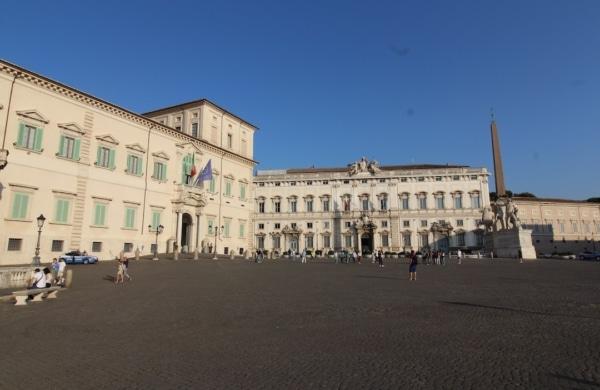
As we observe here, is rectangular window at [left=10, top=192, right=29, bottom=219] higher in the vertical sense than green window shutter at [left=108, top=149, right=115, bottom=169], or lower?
lower

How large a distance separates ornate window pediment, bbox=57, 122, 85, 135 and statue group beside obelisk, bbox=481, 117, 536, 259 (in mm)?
38339

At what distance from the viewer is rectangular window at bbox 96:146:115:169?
29639 millimetres

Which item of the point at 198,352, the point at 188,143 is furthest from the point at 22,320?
the point at 188,143

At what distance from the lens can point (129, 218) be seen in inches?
1243

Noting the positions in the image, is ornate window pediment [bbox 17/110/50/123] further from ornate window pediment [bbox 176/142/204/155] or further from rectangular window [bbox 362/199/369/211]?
rectangular window [bbox 362/199/369/211]

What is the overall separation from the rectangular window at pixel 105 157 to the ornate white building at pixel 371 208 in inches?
1484

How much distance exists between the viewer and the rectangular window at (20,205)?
2381 cm

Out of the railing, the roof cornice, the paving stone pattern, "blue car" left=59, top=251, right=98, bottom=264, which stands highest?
the roof cornice

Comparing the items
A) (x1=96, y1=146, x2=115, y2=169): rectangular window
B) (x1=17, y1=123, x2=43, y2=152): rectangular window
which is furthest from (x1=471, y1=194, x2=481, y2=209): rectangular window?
(x1=17, y1=123, x2=43, y2=152): rectangular window

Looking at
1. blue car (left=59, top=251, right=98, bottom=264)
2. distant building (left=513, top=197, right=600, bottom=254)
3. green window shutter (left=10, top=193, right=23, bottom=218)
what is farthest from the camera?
distant building (left=513, top=197, right=600, bottom=254)

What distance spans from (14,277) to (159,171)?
67.5 ft

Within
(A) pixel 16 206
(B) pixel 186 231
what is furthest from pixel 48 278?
(B) pixel 186 231

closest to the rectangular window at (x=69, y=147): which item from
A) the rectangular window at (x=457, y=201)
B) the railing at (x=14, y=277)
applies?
the railing at (x=14, y=277)

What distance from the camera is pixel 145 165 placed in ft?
110
